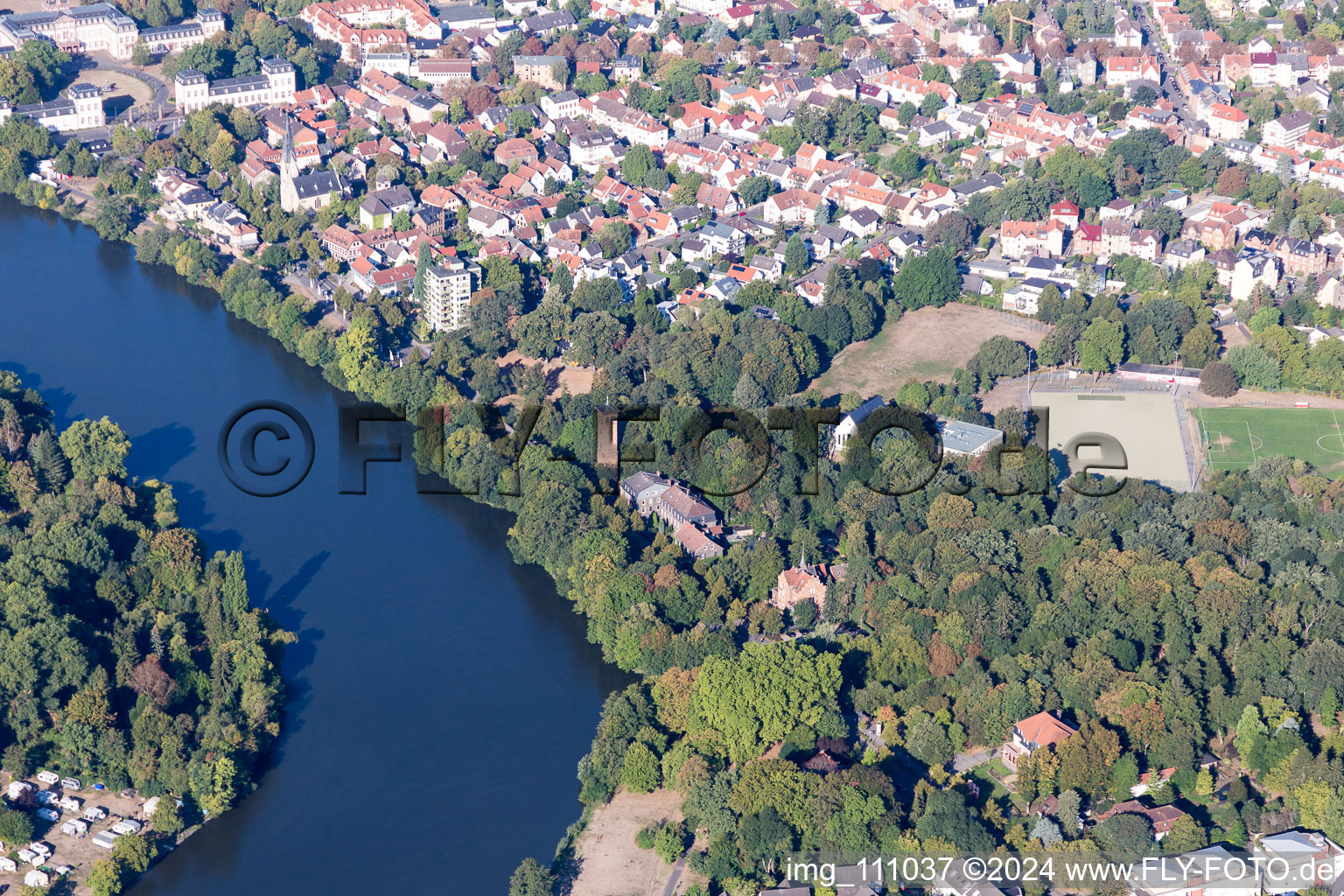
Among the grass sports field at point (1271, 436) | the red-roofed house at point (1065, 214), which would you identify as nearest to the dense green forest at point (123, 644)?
the grass sports field at point (1271, 436)

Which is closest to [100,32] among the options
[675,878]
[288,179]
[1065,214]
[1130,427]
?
[288,179]

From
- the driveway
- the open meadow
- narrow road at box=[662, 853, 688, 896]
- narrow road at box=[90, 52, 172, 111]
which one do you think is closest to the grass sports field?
the open meadow

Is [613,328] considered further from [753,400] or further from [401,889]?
[401,889]

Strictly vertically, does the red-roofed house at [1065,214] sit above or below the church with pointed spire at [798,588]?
below

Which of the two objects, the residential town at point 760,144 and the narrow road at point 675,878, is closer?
the narrow road at point 675,878

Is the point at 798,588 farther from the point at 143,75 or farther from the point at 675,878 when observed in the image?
the point at 143,75

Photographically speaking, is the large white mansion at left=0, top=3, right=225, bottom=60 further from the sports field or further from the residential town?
the sports field
